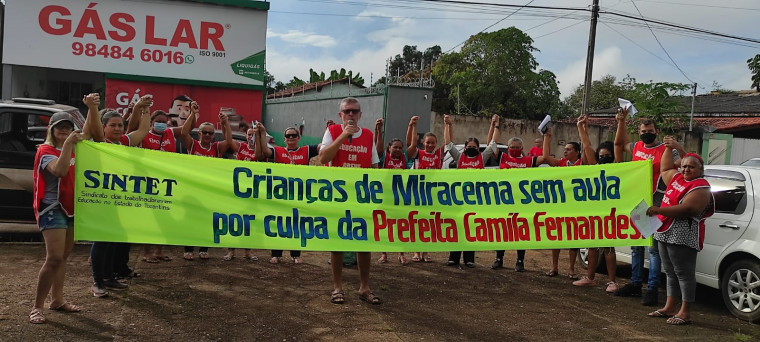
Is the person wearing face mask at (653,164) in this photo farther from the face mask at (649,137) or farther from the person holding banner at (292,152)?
the person holding banner at (292,152)

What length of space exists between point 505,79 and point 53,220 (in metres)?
37.0

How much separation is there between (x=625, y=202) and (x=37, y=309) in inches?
218

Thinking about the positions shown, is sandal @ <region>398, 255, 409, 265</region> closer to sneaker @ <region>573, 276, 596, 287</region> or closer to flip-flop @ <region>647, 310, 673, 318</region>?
sneaker @ <region>573, 276, 596, 287</region>

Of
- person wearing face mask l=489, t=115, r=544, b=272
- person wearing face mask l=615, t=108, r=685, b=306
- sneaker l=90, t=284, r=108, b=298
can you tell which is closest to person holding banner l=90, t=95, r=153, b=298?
sneaker l=90, t=284, r=108, b=298

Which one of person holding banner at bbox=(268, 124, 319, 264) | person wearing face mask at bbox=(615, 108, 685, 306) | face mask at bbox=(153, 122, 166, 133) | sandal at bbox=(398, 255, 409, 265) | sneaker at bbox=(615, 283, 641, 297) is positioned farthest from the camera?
sandal at bbox=(398, 255, 409, 265)

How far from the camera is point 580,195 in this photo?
6207 millimetres

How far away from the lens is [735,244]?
6.13 metres

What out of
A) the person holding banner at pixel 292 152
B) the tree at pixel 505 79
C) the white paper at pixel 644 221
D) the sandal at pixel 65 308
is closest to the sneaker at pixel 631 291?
the white paper at pixel 644 221

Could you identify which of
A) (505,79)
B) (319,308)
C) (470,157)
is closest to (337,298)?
(319,308)

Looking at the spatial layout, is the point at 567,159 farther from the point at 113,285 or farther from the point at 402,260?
the point at 113,285

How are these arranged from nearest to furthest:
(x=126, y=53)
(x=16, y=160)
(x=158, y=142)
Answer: (x=158, y=142), (x=16, y=160), (x=126, y=53)

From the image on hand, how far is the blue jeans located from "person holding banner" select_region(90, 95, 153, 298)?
218 inches

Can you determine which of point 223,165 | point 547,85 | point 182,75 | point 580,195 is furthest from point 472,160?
point 547,85

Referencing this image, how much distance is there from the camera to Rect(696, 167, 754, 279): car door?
616 cm
